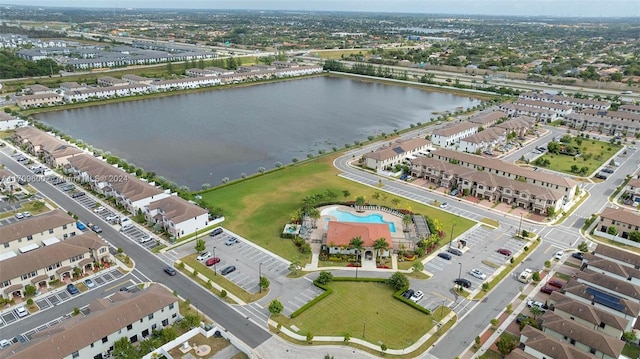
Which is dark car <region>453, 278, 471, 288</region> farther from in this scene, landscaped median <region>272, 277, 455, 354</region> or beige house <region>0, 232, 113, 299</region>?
beige house <region>0, 232, 113, 299</region>

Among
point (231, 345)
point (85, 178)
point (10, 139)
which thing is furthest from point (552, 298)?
point (10, 139)

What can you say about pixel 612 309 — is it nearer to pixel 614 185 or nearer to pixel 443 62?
pixel 614 185

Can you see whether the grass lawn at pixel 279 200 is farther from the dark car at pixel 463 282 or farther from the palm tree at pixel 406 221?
the dark car at pixel 463 282

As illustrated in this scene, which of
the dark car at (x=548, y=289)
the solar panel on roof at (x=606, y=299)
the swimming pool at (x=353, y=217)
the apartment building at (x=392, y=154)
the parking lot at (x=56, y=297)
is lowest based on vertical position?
the parking lot at (x=56, y=297)

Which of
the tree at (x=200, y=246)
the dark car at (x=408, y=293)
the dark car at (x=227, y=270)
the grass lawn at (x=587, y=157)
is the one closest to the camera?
the dark car at (x=408, y=293)

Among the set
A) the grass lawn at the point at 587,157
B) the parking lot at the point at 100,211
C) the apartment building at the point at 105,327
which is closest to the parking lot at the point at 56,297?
the apartment building at the point at 105,327

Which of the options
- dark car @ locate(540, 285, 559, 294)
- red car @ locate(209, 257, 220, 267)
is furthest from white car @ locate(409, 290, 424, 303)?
red car @ locate(209, 257, 220, 267)

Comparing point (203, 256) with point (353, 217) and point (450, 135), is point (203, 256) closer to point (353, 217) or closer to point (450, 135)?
point (353, 217)
